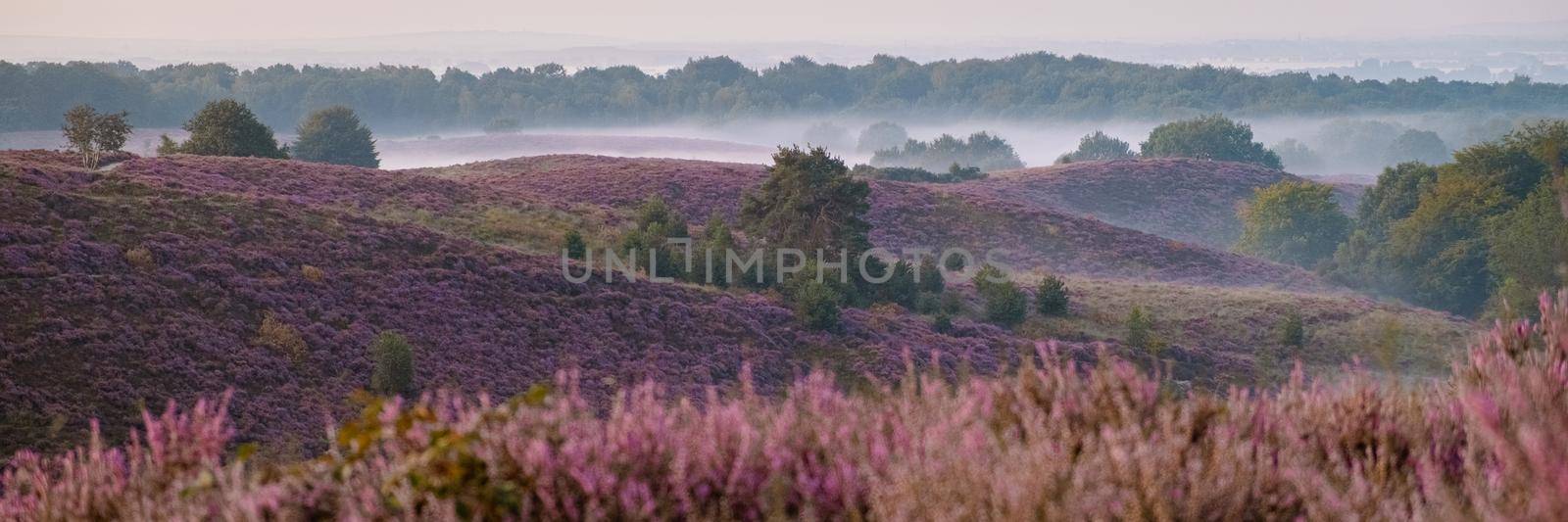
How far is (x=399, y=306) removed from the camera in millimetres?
27453

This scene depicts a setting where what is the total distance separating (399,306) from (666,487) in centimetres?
2352

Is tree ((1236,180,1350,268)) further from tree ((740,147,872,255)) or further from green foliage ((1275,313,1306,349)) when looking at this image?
tree ((740,147,872,255))

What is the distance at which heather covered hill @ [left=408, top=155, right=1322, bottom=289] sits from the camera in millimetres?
A: 55375

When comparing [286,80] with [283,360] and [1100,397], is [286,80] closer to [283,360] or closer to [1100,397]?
[283,360]

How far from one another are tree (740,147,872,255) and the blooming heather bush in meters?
32.7

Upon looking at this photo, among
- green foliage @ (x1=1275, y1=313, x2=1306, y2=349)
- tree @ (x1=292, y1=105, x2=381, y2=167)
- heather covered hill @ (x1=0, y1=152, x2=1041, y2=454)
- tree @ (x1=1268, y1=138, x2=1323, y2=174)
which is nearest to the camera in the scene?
heather covered hill @ (x1=0, y1=152, x2=1041, y2=454)

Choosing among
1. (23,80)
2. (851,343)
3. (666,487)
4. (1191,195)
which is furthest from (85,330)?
(23,80)

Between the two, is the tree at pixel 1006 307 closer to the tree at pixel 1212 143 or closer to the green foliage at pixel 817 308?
the green foliage at pixel 817 308

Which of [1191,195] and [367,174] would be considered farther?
[1191,195]

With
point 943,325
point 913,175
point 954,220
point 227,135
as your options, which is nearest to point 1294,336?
point 943,325

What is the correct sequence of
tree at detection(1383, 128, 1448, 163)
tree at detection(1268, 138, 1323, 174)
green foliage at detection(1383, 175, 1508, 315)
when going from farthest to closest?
tree at detection(1268, 138, 1323, 174), tree at detection(1383, 128, 1448, 163), green foliage at detection(1383, 175, 1508, 315)

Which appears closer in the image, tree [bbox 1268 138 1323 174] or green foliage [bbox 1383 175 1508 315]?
green foliage [bbox 1383 175 1508 315]

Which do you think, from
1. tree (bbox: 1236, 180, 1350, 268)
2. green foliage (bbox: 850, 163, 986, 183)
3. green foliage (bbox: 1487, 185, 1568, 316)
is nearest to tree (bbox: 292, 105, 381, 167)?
green foliage (bbox: 850, 163, 986, 183)

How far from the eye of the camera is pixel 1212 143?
108 m
